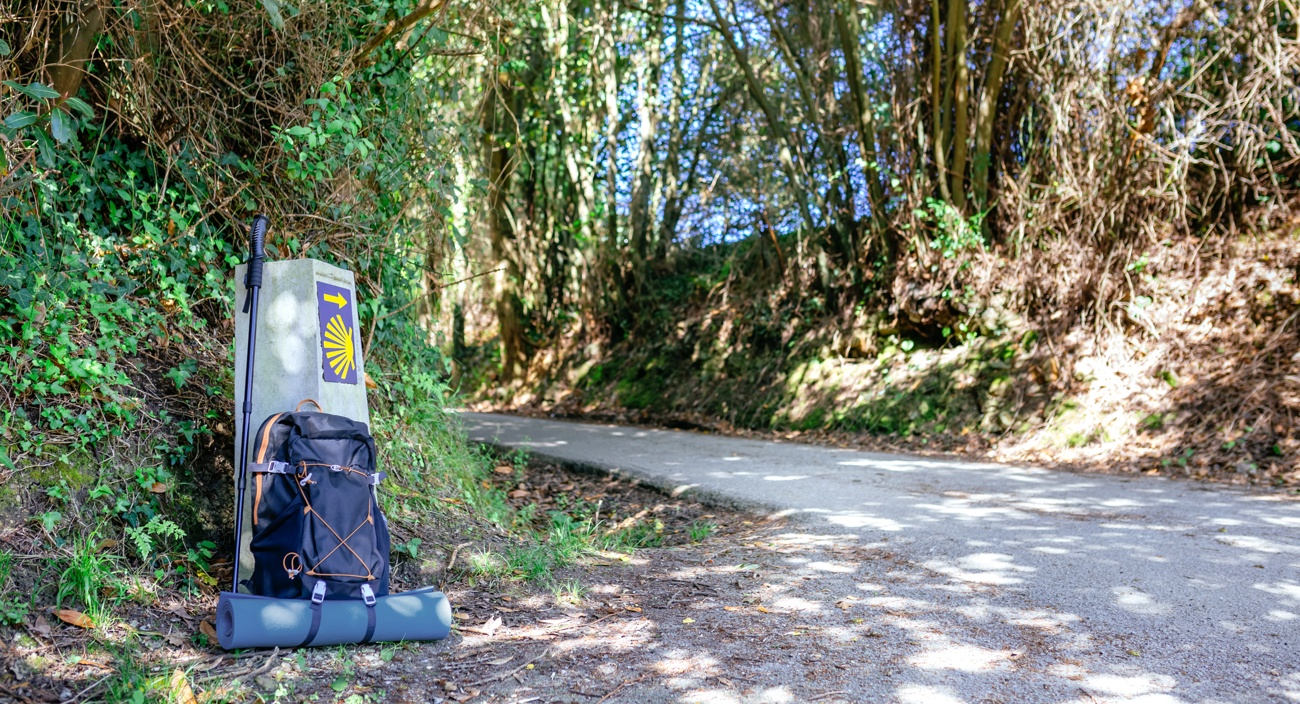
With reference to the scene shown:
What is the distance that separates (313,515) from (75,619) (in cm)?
92

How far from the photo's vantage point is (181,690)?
2977 mm

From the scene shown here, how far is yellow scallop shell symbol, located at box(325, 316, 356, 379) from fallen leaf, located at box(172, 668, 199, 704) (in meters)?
1.58

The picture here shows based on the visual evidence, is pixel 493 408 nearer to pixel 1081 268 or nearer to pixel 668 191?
pixel 668 191

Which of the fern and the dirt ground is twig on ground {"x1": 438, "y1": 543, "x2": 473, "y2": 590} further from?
the fern

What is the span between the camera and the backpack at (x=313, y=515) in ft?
11.8

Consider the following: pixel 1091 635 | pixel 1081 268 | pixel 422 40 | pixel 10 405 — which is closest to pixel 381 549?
pixel 10 405

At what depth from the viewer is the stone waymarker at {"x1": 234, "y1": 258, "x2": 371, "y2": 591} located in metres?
4.09

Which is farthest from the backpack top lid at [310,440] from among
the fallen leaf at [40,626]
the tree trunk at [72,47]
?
the tree trunk at [72,47]

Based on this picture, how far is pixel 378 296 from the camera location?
575 cm

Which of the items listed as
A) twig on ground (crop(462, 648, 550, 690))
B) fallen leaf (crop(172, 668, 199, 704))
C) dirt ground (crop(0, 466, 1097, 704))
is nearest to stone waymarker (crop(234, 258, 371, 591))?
dirt ground (crop(0, 466, 1097, 704))

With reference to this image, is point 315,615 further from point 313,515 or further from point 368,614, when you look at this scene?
point 313,515

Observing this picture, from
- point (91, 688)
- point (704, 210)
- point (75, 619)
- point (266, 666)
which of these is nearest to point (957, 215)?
point (704, 210)

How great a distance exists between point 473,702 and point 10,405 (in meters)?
2.54

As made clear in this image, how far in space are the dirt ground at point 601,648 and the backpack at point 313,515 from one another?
295mm
